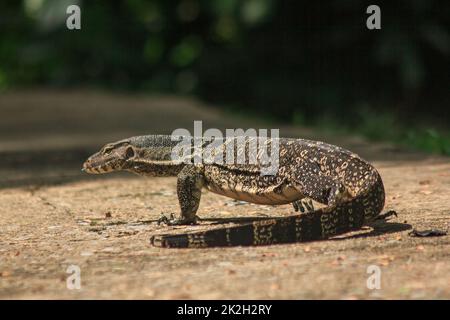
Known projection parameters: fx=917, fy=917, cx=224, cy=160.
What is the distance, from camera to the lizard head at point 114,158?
21.7 ft

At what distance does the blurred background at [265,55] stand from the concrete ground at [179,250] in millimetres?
6540

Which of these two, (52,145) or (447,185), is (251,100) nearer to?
(52,145)

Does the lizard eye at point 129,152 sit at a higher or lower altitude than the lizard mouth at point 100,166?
higher

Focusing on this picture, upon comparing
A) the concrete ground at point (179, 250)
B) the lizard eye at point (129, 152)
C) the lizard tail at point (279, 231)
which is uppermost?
the lizard eye at point (129, 152)

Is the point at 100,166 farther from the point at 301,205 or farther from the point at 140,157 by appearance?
the point at 301,205

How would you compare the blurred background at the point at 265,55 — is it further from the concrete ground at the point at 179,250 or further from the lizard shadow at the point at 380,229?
the lizard shadow at the point at 380,229

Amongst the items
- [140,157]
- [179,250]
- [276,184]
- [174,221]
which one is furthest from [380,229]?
[140,157]

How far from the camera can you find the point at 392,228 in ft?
19.2

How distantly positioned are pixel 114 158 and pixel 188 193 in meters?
0.66

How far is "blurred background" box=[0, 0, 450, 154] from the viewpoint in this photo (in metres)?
17.6

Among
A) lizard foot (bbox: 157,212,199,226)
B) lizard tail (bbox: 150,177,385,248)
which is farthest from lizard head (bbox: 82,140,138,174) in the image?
lizard tail (bbox: 150,177,385,248)

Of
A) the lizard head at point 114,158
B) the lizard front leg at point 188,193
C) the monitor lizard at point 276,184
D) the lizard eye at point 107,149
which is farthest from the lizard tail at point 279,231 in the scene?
the lizard eye at point 107,149

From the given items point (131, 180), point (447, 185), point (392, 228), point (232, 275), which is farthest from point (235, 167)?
point (131, 180)

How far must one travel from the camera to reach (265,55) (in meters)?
19.2
